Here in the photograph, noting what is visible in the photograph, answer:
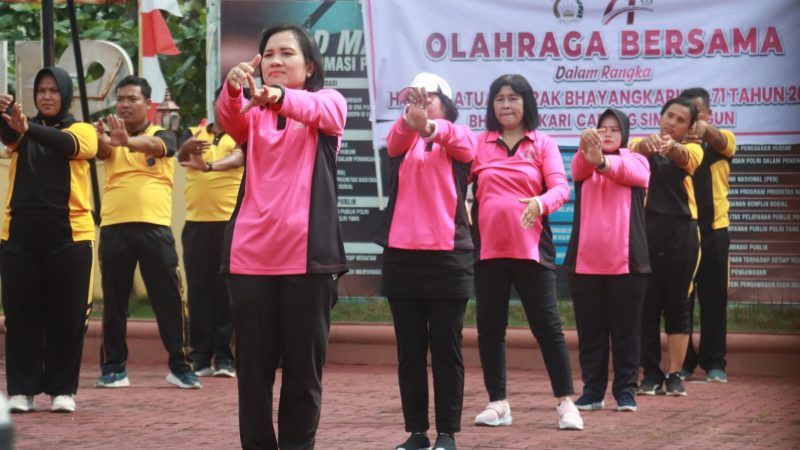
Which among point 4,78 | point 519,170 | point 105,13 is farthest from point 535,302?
point 105,13

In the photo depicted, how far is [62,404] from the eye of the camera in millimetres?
8195

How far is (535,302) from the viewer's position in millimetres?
7621

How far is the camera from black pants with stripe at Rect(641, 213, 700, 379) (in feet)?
30.4

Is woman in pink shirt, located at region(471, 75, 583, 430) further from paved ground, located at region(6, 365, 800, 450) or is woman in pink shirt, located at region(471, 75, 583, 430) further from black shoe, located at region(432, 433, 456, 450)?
black shoe, located at region(432, 433, 456, 450)

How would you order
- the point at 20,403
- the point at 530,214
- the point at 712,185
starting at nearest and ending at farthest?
the point at 530,214
the point at 20,403
the point at 712,185

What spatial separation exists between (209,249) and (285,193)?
510 cm

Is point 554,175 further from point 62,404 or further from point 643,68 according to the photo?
point 643,68

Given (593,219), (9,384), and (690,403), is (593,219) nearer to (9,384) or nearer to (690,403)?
(690,403)

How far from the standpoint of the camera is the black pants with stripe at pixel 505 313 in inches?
300

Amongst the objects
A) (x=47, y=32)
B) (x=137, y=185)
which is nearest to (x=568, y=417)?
(x=137, y=185)

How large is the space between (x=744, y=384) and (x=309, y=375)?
5466 millimetres

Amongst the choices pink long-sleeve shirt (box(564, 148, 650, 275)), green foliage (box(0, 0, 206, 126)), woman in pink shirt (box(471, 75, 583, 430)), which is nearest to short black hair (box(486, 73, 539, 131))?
woman in pink shirt (box(471, 75, 583, 430))

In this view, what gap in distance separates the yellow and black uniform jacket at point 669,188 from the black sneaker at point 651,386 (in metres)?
1.12

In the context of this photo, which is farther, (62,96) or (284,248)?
(62,96)
